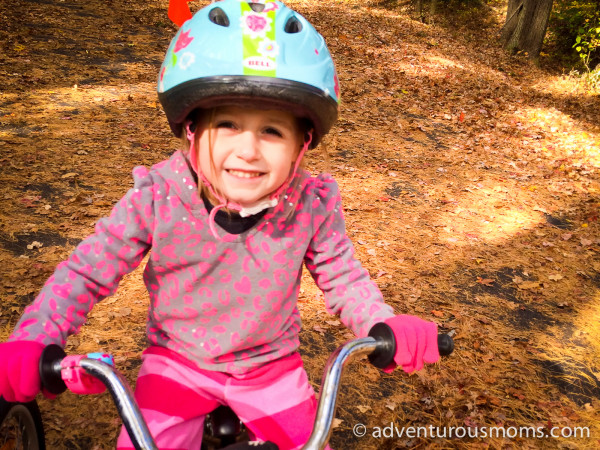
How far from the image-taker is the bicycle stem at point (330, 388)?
1413 mm

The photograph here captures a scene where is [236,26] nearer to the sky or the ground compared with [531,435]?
nearer to the sky

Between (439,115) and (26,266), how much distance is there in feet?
28.4

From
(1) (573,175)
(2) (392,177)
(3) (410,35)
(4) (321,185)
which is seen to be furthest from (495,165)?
(3) (410,35)

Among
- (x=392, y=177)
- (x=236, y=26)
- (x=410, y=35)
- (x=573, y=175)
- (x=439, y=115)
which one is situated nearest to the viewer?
(x=236, y=26)

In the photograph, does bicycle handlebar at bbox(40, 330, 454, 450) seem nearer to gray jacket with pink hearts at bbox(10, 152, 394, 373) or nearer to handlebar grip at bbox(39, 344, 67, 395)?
handlebar grip at bbox(39, 344, 67, 395)

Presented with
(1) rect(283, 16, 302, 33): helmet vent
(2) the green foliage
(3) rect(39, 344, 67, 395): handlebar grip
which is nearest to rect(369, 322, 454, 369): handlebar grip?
(3) rect(39, 344, 67, 395): handlebar grip

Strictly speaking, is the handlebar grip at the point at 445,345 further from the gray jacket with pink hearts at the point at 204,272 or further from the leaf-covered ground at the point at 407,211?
the leaf-covered ground at the point at 407,211

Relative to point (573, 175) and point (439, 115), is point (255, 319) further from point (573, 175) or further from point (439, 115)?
point (439, 115)

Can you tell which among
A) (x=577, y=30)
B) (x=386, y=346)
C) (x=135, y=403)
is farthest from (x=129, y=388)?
(x=577, y=30)

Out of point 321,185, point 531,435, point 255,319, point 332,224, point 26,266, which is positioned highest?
point 321,185

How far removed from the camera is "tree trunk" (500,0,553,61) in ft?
53.7

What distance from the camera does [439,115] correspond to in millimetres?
10648

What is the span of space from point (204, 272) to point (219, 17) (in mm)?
1042

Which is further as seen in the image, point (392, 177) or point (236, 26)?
point (392, 177)
